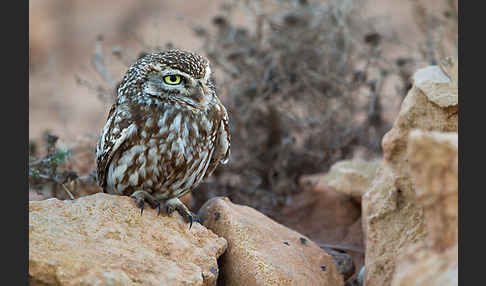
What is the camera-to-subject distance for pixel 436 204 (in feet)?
7.31

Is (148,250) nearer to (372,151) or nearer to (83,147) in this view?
(83,147)

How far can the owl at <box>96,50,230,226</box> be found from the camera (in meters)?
3.58

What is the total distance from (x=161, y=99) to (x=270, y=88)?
269 cm

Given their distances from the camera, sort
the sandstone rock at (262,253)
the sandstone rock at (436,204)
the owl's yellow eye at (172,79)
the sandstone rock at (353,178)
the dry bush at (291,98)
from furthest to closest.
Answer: the dry bush at (291,98), the sandstone rock at (353,178), the owl's yellow eye at (172,79), the sandstone rock at (262,253), the sandstone rock at (436,204)

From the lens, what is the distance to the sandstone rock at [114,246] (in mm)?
2723

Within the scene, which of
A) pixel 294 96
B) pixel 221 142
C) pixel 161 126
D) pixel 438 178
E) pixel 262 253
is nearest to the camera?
pixel 438 178

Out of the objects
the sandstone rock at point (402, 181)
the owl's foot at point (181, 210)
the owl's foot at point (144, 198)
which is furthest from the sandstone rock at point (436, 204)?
the owl's foot at point (144, 198)

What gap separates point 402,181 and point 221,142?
127cm

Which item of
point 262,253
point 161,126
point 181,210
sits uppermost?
point 161,126

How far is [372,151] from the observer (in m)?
6.34

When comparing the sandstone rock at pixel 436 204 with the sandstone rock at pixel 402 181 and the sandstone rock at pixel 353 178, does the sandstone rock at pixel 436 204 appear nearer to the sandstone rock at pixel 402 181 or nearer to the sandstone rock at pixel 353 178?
the sandstone rock at pixel 402 181

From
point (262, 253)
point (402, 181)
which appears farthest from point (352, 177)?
point (262, 253)

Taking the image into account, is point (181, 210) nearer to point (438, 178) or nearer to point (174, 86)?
point (174, 86)

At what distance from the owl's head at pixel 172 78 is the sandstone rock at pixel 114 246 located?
72cm
